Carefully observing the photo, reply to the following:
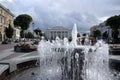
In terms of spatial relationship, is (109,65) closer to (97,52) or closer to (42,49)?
(97,52)

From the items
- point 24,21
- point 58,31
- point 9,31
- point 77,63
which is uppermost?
point 24,21

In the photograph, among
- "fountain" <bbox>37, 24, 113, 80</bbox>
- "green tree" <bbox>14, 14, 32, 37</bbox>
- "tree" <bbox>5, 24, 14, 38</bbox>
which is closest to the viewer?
"fountain" <bbox>37, 24, 113, 80</bbox>

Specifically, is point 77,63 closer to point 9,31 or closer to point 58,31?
point 9,31

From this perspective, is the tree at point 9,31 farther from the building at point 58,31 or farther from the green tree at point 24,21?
the building at point 58,31

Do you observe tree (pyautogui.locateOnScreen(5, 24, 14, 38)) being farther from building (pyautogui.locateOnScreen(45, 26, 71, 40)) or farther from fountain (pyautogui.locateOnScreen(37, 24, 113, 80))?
fountain (pyautogui.locateOnScreen(37, 24, 113, 80))

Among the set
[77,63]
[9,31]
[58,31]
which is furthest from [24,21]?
[77,63]

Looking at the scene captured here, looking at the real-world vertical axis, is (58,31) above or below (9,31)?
above

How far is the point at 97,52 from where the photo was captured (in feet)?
33.7

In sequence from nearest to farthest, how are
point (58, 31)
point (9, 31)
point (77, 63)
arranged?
point (77, 63) < point (9, 31) < point (58, 31)

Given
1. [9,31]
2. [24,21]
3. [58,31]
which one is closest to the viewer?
[9,31]

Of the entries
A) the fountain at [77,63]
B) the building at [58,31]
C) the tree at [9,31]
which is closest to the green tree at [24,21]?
the tree at [9,31]

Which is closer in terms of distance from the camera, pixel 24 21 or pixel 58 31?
pixel 24 21

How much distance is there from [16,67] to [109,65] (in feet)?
15.7

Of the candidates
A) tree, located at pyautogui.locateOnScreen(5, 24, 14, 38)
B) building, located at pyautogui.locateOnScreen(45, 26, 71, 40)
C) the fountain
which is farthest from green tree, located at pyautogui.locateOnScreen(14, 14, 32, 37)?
the fountain
